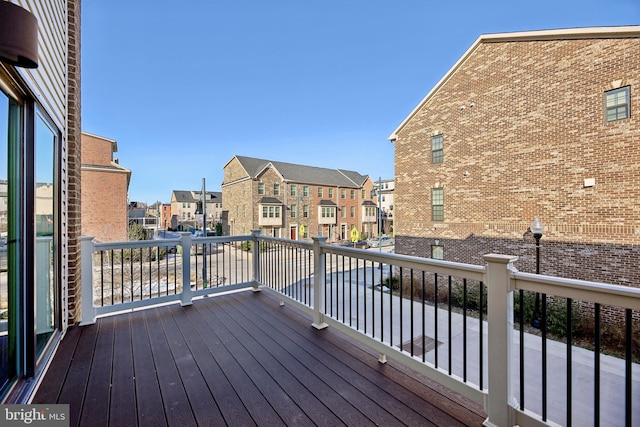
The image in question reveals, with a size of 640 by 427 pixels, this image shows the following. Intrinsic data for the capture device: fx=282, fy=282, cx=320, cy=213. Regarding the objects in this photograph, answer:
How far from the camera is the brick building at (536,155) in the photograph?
6914mm

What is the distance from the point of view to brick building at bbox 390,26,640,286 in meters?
6.91

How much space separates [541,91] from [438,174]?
372cm

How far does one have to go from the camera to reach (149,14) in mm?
6617

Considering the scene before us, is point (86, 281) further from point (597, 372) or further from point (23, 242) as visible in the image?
point (597, 372)

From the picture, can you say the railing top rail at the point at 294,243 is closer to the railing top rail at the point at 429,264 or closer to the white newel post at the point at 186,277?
the railing top rail at the point at 429,264

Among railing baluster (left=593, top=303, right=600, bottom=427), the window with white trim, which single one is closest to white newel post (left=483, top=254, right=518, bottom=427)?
railing baluster (left=593, top=303, right=600, bottom=427)

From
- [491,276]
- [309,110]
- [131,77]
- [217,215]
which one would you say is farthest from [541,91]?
[217,215]

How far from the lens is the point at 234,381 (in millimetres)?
2156

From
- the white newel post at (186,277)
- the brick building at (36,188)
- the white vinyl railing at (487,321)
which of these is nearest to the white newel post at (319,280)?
the white vinyl railing at (487,321)

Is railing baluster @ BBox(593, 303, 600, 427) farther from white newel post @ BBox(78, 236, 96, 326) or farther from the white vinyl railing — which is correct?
white newel post @ BBox(78, 236, 96, 326)

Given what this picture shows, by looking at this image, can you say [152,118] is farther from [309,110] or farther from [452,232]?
[452,232]

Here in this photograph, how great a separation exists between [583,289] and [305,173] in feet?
85.9

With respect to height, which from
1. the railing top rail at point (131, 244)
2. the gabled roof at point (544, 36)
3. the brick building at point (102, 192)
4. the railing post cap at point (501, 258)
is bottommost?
the railing top rail at point (131, 244)

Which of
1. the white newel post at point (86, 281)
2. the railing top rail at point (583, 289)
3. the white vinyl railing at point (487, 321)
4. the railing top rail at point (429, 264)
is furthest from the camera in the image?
the white newel post at point (86, 281)
